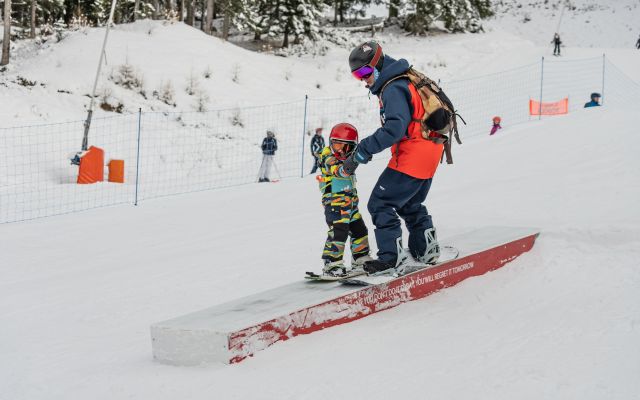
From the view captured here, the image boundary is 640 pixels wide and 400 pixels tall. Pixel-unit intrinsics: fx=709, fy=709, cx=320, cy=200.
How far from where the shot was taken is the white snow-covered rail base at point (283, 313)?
168 inches

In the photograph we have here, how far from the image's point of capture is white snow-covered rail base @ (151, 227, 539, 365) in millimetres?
4273

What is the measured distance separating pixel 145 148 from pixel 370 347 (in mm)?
16268

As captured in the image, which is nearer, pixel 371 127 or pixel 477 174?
pixel 477 174

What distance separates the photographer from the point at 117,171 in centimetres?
1661

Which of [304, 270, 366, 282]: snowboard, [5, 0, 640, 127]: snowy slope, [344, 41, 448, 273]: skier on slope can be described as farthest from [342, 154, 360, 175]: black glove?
[5, 0, 640, 127]: snowy slope

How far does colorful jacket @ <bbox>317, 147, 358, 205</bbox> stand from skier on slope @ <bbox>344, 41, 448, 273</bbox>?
18 centimetres

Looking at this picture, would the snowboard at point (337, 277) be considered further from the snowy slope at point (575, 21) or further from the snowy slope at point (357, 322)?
the snowy slope at point (575, 21)

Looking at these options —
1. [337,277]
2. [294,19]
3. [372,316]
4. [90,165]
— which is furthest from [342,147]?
[294,19]

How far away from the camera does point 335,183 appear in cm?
548

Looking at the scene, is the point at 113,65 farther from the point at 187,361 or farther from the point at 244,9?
the point at 187,361

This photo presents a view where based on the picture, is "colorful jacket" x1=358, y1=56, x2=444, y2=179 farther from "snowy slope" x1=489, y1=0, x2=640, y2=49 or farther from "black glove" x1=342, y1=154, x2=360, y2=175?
"snowy slope" x1=489, y1=0, x2=640, y2=49

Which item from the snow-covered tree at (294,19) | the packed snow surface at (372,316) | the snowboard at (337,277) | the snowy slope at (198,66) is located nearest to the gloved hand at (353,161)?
the snowboard at (337,277)

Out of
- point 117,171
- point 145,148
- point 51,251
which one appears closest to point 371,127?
point 145,148

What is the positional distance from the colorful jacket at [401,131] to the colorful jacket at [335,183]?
0.37 meters
